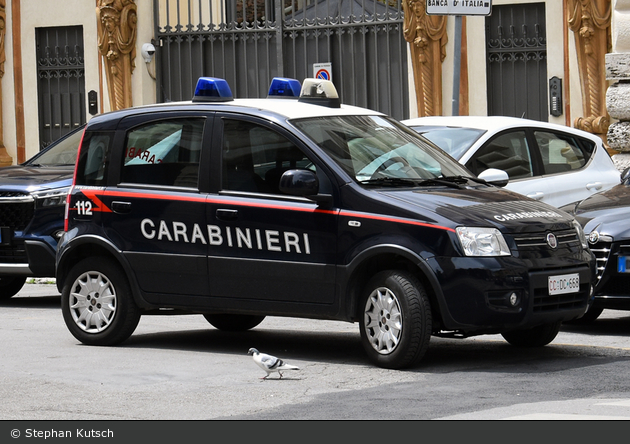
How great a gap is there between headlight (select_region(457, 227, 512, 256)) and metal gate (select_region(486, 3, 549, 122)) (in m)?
9.33

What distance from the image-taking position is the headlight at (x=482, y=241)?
752cm

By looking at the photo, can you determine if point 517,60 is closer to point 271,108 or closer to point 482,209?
point 271,108

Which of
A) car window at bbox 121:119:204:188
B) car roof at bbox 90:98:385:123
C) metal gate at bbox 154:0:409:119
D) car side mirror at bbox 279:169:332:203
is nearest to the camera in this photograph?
car side mirror at bbox 279:169:332:203

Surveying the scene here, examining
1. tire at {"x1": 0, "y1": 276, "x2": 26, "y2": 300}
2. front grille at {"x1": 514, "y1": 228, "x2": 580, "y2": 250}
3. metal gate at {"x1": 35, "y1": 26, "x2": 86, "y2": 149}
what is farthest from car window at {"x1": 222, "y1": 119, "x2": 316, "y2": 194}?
metal gate at {"x1": 35, "y1": 26, "x2": 86, "y2": 149}

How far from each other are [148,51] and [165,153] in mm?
10399

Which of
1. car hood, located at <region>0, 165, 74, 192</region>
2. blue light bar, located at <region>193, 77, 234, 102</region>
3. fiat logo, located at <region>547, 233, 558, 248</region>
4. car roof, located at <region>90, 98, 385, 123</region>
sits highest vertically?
blue light bar, located at <region>193, 77, 234, 102</region>

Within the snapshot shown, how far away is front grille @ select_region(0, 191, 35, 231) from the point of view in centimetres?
1186

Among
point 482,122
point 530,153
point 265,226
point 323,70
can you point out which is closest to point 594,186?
point 530,153

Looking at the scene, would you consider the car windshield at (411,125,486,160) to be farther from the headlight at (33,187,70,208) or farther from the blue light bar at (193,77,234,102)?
the headlight at (33,187,70,208)

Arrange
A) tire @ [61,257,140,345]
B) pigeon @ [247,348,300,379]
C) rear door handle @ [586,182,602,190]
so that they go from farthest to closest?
Result: rear door handle @ [586,182,602,190]
tire @ [61,257,140,345]
pigeon @ [247,348,300,379]

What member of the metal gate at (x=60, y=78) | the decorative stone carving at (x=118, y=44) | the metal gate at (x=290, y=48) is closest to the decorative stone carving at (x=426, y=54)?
the metal gate at (x=290, y=48)

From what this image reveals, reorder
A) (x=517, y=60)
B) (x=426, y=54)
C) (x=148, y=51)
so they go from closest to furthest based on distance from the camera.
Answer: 1. (x=517, y=60)
2. (x=426, y=54)
3. (x=148, y=51)

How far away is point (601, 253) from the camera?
9.35 metres

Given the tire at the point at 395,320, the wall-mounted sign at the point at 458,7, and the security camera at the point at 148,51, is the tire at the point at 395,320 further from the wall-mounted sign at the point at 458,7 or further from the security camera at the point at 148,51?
the security camera at the point at 148,51
